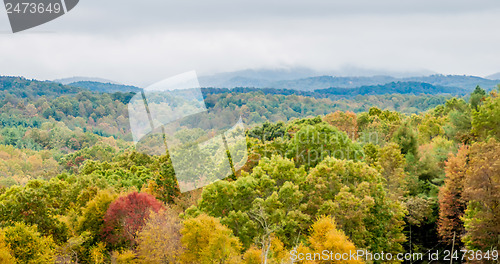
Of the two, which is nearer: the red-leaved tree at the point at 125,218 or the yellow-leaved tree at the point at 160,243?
the yellow-leaved tree at the point at 160,243

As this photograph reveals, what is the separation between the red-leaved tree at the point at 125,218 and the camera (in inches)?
1280

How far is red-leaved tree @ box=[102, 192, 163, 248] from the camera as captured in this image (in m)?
32.5

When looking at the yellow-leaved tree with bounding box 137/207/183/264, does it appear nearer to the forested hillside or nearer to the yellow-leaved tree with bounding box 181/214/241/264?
Answer: the forested hillside

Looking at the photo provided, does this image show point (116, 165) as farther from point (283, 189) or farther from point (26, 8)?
point (26, 8)

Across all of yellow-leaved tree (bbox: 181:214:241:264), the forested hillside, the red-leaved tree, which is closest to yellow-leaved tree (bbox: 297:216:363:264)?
the forested hillside

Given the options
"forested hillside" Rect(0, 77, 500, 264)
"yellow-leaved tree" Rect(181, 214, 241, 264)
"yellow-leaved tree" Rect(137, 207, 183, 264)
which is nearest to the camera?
"yellow-leaved tree" Rect(181, 214, 241, 264)

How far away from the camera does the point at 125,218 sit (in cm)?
3288

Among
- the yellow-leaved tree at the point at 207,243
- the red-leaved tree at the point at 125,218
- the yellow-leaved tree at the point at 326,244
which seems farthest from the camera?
the red-leaved tree at the point at 125,218

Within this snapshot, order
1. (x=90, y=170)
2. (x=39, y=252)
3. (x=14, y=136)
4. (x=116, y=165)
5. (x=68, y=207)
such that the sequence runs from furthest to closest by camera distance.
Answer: (x=14, y=136) → (x=116, y=165) → (x=90, y=170) → (x=68, y=207) → (x=39, y=252)

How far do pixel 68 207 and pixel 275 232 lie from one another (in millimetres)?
18306

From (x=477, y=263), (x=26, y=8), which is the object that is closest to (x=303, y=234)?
(x=477, y=263)

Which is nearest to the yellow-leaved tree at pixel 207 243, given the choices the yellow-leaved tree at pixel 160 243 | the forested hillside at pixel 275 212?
the forested hillside at pixel 275 212

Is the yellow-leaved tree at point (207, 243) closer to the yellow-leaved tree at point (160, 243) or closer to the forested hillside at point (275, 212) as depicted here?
the forested hillside at point (275, 212)

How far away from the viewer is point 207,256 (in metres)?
28.0
